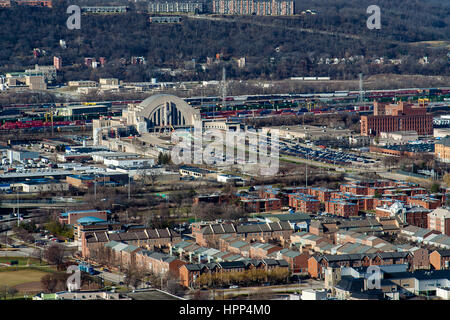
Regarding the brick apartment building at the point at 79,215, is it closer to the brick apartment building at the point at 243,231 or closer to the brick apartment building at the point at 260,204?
the brick apartment building at the point at 243,231

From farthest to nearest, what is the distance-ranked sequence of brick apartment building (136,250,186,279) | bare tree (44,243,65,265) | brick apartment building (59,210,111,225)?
brick apartment building (59,210,111,225)
bare tree (44,243,65,265)
brick apartment building (136,250,186,279)

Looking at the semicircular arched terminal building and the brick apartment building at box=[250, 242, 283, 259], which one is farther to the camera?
the semicircular arched terminal building

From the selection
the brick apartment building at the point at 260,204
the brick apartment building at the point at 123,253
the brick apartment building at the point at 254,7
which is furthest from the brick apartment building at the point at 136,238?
the brick apartment building at the point at 254,7

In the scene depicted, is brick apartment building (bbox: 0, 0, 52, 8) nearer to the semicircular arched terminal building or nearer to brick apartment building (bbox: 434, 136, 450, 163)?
the semicircular arched terminal building

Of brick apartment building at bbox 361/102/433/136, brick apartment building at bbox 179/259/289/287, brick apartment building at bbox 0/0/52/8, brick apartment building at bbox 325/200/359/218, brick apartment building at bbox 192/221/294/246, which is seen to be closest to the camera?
brick apartment building at bbox 179/259/289/287

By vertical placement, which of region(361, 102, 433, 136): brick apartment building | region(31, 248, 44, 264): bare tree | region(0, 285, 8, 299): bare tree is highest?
region(361, 102, 433, 136): brick apartment building

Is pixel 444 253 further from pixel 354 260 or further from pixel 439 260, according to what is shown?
pixel 354 260

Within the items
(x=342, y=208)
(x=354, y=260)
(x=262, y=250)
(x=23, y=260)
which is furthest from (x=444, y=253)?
(x=23, y=260)

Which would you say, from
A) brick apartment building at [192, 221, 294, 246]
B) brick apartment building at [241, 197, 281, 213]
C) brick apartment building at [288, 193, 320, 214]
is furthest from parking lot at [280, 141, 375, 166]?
brick apartment building at [192, 221, 294, 246]
